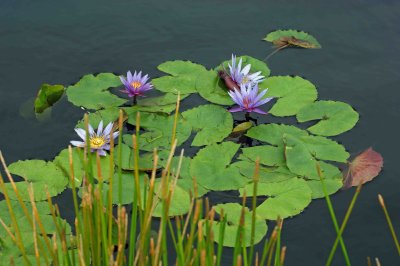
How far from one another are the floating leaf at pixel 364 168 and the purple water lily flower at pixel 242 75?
0.57m

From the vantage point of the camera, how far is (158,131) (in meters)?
2.81

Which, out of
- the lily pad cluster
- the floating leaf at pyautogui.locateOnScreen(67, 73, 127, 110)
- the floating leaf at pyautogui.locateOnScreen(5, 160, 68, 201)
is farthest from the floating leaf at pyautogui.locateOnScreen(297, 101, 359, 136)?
the floating leaf at pyautogui.locateOnScreen(5, 160, 68, 201)

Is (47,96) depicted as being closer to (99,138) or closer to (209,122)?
(99,138)

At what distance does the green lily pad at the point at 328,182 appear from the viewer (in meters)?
2.57

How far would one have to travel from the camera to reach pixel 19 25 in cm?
351

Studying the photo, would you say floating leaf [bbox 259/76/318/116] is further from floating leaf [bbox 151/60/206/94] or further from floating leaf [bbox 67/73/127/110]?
floating leaf [bbox 67/73/127/110]

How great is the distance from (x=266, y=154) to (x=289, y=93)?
43 cm

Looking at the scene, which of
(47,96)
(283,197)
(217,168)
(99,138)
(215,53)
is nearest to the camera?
(283,197)

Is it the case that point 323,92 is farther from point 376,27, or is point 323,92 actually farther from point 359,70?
point 376,27

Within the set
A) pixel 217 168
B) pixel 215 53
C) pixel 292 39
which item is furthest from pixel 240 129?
pixel 292 39

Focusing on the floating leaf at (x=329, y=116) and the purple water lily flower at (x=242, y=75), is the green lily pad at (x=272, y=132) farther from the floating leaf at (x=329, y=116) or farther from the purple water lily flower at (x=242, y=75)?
the purple water lily flower at (x=242, y=75)

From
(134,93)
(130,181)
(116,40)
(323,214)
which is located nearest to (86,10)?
(116,40)

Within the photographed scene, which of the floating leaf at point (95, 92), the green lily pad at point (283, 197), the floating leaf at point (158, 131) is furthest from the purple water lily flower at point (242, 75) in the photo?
the green lily pad at point (283, 197)

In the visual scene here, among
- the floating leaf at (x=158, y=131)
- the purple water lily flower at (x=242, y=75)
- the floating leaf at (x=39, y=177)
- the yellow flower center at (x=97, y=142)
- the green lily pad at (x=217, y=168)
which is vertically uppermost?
the purple water lily flower at (x=242, y=75)
